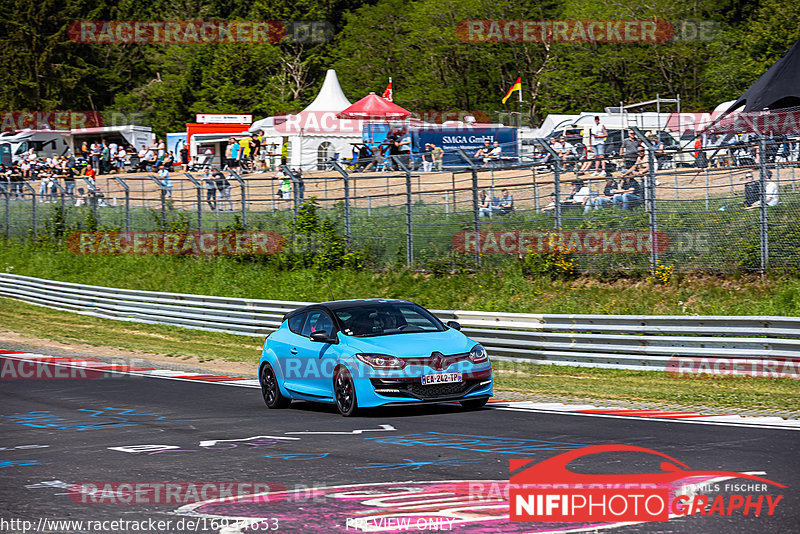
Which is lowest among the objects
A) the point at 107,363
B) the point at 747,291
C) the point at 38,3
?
the point at 107,363

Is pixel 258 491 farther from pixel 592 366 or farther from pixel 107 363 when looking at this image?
pixel 107 363

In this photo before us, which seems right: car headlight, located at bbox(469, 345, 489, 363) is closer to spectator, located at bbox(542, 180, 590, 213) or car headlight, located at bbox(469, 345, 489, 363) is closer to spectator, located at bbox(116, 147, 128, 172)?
spectator, located at bbox(542, 180, 590, 213)

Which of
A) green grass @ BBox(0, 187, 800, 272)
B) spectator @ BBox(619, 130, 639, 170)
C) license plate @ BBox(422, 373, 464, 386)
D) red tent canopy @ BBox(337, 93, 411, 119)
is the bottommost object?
license plate @ BBox(422, 373, 464, 386)

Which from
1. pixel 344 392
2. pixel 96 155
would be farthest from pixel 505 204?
pixel 96 155

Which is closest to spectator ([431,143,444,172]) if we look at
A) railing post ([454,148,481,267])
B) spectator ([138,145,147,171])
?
railing post ([454,148,481,267])

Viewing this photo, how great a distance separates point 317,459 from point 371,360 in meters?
2.89

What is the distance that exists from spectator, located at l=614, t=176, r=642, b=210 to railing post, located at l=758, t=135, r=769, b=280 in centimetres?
244

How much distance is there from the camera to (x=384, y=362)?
11859 millimetres

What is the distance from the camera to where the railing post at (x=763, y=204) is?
17.7 m

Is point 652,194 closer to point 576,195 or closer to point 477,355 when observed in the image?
point 576,195

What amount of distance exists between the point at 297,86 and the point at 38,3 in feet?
93.9

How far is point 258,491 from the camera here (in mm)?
7688

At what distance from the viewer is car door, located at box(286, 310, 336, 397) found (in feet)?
41.8

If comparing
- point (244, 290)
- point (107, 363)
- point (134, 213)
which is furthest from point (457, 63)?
point (107, 363)
